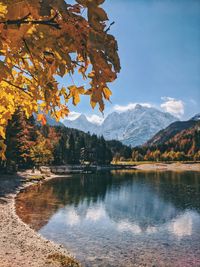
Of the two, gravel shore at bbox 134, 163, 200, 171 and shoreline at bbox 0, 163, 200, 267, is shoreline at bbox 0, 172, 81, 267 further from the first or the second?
gravel shore at bbox 134, 163, 200, 171

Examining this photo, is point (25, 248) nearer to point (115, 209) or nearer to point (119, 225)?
point (119, 225)

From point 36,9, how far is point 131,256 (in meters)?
21.6

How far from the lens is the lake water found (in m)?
21.8

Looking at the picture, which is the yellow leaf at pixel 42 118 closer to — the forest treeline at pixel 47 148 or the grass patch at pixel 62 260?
the grass patch at pixel 62 260

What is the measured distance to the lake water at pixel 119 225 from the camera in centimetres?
2183

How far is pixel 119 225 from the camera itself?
105 ft

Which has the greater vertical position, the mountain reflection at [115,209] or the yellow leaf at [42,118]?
the yellow leaf at [42,118]

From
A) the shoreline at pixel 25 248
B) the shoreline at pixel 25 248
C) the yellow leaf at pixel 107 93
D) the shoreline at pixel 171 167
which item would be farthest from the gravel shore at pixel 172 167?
the yellow leaf at pixel 107 93

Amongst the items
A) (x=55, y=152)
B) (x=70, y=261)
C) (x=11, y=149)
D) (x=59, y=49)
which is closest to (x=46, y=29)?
(x=59, y=49)

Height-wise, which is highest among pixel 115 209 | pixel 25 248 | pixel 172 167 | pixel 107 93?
pixel 107 93

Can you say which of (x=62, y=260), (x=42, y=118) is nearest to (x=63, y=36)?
(x=42, y=118)

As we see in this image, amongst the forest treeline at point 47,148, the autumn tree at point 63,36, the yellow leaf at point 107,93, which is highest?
the forest treeline at point 47,148

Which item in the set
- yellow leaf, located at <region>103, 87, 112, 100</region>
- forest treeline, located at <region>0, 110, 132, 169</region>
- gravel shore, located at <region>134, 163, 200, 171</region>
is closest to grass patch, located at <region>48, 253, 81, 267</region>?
yellow leaf, located at <region>103, 87, 112, 100</region>

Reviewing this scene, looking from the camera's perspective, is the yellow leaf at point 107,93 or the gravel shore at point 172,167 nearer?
the yellow leaf at point 107,93
